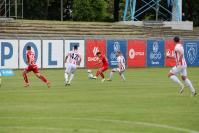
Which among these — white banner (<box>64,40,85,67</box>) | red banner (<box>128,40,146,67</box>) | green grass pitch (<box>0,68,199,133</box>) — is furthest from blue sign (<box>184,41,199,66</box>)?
green grass pitch (<box>0,68,199,133</box>)

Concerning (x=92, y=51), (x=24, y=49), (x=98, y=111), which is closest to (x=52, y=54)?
(x=24, y=49)

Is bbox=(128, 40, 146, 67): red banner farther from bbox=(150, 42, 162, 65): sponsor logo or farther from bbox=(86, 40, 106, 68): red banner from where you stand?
bbox=(86, 40, 106, 68): red banner

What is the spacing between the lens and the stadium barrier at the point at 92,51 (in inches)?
1923

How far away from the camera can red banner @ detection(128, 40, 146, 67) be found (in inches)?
2181

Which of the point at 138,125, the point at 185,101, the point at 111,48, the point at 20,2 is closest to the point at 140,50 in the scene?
the point at 111,48

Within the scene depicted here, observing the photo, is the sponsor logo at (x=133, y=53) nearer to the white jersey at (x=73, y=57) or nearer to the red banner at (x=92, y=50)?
the red banner at (x=92, y=50)

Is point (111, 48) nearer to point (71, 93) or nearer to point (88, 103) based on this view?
point (71, 93)

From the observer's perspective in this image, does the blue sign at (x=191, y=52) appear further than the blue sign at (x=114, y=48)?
Yes

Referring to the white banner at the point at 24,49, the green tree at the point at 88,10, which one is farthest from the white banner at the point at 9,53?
the green tree at the point at 88,10

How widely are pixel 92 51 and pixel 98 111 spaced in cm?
3498

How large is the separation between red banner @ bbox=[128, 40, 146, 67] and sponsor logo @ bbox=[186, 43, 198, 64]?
470cm

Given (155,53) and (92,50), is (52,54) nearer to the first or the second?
(92,50)

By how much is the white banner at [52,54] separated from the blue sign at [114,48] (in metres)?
4.80

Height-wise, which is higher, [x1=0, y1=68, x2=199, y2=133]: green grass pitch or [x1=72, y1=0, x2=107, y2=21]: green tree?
[x1=72, y1=0, x2=107, y2=21]: green tree
